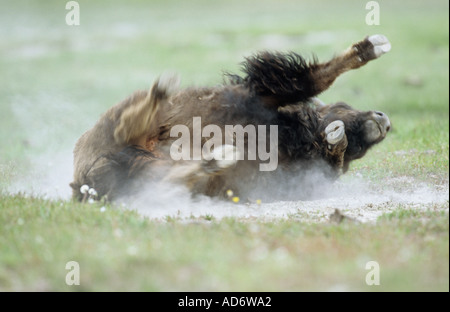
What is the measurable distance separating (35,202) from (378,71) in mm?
12985

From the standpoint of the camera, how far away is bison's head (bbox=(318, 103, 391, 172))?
5.99 m

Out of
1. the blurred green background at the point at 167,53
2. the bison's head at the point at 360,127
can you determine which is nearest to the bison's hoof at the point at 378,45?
the bison's head at the point at 360,127

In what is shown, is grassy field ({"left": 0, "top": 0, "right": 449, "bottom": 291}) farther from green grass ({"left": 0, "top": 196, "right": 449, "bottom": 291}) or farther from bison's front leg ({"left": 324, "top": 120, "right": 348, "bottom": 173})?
bison's front leg ({"left": 324, "top": 120, "right": 348, "bottom": 173})

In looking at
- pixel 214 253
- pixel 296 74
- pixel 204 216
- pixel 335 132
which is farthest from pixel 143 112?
pixel 214 253

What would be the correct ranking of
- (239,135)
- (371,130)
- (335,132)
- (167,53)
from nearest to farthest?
(239,135) < (335,132) < (371,130) < (167,53)

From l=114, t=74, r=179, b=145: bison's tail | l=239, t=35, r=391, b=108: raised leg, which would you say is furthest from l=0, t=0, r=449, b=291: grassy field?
l=114, t=74, r=179, b=145: bison's tail

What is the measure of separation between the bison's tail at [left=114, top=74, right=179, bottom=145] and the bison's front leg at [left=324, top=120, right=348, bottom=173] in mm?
1540

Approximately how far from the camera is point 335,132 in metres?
5.84

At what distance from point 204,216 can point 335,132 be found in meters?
1.59

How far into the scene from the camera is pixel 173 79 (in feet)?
17.9

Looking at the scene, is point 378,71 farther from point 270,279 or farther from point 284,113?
point 270,279

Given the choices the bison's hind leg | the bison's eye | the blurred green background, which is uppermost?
the blurred green background

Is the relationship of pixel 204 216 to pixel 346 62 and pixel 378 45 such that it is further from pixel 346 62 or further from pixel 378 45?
pixel 378 45

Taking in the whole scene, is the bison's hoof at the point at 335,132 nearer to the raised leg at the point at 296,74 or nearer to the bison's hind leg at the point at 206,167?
the raised leg at the point at 296,74
